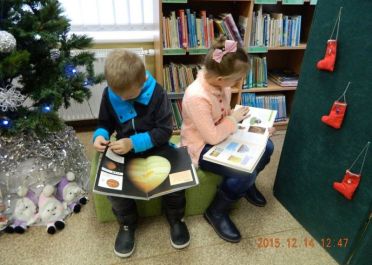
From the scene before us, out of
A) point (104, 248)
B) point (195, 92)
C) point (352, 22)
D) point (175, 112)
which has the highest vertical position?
point (352, 22)

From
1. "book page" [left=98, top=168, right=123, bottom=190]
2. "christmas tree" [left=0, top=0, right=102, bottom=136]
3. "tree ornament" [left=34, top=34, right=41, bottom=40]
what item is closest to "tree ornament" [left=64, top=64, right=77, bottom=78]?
"christmas tree" [left=0, top=0, right=102, bottom=136]

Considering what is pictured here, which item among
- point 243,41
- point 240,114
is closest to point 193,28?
point 243,41

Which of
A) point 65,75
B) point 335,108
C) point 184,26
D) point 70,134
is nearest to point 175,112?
point 184,26

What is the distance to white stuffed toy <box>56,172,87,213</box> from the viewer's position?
1426 millimetres

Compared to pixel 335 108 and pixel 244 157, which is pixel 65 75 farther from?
pixel 335 108

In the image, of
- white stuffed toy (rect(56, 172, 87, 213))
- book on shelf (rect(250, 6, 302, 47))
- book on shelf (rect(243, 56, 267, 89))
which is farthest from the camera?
book on shelf (rect(243, 56, 267, 89))

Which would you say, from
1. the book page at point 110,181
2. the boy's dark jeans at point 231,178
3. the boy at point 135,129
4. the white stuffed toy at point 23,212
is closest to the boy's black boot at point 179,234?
the boy at point 135,129

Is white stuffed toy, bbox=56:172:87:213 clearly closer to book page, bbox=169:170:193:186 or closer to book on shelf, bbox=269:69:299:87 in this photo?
book page, bbox=169:170:193:186

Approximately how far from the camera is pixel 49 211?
1.36m

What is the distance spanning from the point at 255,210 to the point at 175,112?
3.13 feet

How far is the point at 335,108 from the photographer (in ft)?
3.52

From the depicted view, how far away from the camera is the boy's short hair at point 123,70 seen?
3.34 ft

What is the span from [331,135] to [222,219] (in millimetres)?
614

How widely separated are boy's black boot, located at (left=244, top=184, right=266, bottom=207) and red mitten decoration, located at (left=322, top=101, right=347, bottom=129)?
24.1 inches
